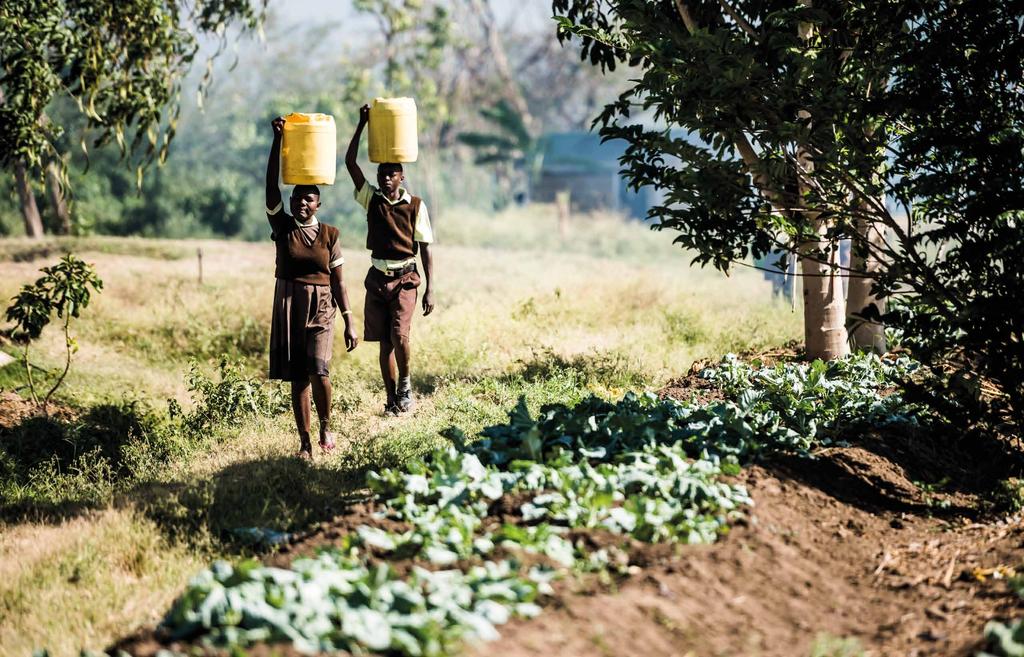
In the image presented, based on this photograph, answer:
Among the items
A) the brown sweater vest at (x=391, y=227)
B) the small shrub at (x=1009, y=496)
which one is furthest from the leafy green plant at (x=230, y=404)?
the small shrub at (x=1009, y=496)

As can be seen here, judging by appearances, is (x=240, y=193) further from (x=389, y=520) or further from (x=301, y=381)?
(x=389, y=520)

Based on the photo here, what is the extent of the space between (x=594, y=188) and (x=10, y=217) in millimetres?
23943

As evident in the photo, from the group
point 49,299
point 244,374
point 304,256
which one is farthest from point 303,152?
point 244,374

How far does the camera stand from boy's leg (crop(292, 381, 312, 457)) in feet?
22.7

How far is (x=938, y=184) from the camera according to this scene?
543 cm

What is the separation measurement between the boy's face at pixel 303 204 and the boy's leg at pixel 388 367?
1.47m

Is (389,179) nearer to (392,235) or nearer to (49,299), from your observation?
(392,235)

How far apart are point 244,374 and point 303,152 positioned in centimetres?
442

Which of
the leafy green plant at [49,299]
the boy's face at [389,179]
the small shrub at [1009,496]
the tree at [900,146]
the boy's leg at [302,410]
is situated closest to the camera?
the small shrub at [1009,496]

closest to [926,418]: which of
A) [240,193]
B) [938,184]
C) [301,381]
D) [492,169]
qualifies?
[938,184]

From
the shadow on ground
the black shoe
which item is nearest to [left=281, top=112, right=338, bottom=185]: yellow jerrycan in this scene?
the shadow on ground

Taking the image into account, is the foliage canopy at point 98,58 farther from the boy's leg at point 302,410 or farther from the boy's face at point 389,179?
the boy's leg at point 302,410

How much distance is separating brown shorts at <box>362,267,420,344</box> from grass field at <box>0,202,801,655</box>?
2.06 feet

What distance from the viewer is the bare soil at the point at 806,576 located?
3.73 m
